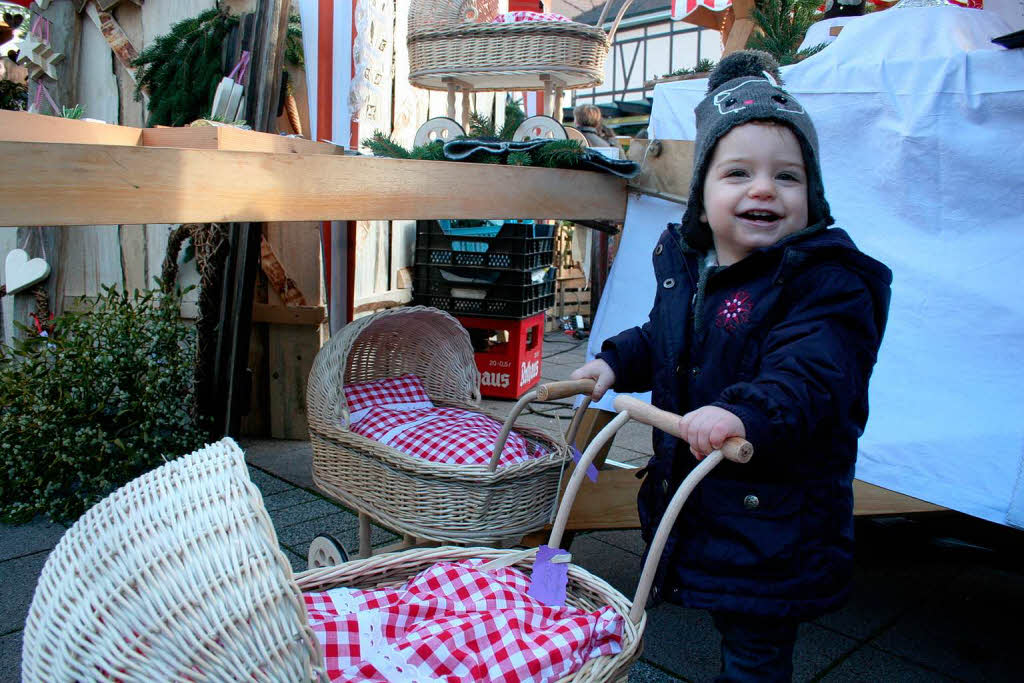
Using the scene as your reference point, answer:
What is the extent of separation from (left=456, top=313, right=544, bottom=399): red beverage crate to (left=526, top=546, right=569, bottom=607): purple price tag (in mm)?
3474

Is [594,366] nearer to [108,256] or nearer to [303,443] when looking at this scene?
[303,443]

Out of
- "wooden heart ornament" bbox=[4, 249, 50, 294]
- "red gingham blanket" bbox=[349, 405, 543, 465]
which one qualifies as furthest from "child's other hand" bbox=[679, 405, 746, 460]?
"wooden heart ornament" bbox=[4, 249, 50, 294]

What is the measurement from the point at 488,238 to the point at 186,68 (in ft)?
6.32

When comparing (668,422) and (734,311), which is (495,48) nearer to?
(734,311)

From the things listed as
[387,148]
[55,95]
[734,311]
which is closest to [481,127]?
[387,148]

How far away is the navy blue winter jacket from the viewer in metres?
1.49

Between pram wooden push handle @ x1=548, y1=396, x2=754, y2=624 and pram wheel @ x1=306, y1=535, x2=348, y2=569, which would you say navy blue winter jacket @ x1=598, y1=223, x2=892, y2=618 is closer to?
pram wooden push handle @ x1=548, y1=396, x2=754, y2=624

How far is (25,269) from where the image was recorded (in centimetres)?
459

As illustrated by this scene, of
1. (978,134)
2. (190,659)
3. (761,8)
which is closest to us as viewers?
(190,659)

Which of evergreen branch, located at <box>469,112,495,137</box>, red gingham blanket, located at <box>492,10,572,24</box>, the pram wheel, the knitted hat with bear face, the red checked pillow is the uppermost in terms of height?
red gingham blanket, located at <box>492,10,572,24</box>

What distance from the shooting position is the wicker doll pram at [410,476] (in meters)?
2.10

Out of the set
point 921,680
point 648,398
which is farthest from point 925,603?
point 648,398

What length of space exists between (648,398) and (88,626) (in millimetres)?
2045

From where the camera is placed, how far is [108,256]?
15.0 feet
